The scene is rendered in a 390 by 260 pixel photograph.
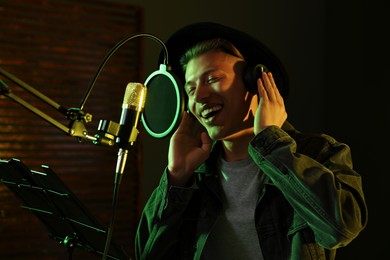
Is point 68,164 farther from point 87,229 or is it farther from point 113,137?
point 113,137

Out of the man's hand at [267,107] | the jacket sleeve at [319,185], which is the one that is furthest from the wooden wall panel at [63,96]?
the jacket sleeve at [319,185]

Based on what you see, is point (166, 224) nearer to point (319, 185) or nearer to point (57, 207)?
point (57, 207)

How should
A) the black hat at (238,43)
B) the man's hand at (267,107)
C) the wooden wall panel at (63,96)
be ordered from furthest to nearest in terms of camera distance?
the wooden wall panel at (63,96), the black hat at (238,43), the man's hand at (267,107)

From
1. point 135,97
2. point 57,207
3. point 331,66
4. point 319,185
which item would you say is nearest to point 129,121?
point 135,97

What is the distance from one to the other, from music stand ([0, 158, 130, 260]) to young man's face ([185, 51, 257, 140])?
1.88ft

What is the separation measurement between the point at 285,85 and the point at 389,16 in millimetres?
2073

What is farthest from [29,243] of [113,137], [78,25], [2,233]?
[113,137]

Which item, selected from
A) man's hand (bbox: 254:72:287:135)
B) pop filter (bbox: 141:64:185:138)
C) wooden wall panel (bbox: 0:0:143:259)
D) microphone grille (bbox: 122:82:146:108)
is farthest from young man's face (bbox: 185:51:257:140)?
wooden wall panel (bbox: 0:0:143:259)

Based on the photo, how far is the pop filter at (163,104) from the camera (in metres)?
1.75

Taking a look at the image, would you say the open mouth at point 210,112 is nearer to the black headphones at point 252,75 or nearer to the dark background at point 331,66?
the black headphones at point 252,75

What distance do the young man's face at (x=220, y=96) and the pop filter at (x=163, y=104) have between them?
254 mm

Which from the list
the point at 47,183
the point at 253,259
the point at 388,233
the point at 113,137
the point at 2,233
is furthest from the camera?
the point at 388,233

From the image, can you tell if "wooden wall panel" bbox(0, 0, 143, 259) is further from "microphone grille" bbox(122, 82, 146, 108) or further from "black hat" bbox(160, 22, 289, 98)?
"microphone grille" bbox(122, 82, 146, 108)

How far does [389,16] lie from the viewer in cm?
394
